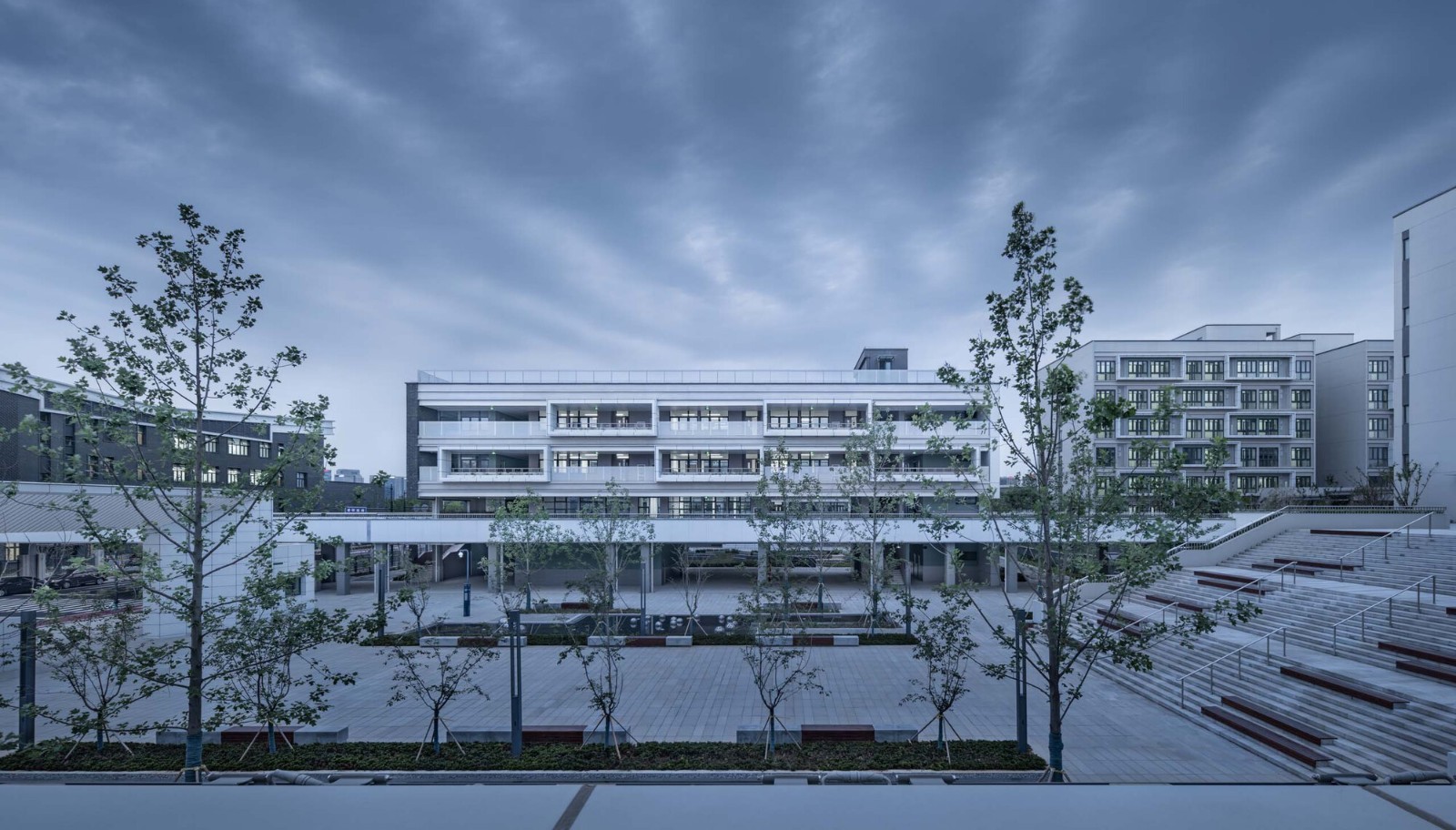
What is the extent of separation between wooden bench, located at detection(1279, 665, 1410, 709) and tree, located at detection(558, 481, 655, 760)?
15299mm

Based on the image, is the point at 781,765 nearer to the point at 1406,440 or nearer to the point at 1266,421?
the point at 1406,440

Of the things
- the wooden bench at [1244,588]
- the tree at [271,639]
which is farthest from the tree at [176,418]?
the wooden bench at [1244,588]

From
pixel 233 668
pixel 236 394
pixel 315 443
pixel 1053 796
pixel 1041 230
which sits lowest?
pixel 233 668

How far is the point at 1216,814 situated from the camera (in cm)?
198

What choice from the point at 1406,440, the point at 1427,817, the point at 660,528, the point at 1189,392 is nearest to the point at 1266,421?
the point at 1189,392

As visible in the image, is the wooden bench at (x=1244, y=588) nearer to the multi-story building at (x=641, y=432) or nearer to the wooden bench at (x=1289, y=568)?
the wooden bench at (x=1289, y=568)

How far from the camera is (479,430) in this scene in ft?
135

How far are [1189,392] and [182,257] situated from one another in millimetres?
62075

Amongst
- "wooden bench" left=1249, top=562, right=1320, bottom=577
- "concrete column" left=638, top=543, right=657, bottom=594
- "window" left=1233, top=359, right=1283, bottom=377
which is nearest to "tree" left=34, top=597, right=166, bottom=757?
"concrete column" left=638, top=543, right=657, bottom=594

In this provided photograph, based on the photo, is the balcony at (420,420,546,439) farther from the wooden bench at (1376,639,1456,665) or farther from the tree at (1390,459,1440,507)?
the tree at (1390,459,1440,507)

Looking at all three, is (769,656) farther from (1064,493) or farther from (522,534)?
(522,534)

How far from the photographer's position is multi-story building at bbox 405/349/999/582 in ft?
134

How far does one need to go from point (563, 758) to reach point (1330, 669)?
17.7m

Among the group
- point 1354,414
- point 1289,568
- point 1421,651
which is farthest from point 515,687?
point 1354,414
